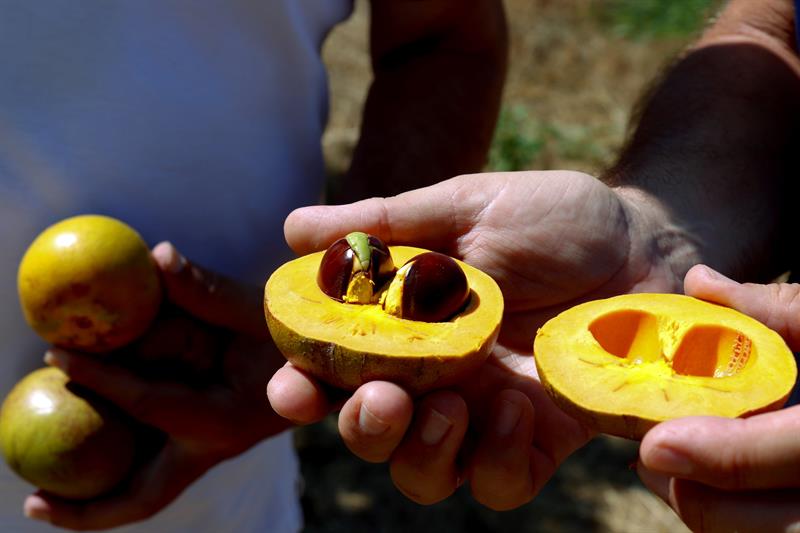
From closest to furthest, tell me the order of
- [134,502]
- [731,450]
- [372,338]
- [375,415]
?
[731,450], [375,415], [372,338], [134,502]

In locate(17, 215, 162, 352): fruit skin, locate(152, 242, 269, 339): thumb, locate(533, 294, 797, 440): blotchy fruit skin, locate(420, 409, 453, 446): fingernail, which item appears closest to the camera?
locate(533, 294, 797, 440): blotchy fruit skin

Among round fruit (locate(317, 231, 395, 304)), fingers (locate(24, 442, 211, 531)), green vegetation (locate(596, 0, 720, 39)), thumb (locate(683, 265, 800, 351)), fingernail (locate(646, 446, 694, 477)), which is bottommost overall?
green vegetation (locate(596, 0, 720, 39))

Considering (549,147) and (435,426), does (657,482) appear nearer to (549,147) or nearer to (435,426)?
(435,426)

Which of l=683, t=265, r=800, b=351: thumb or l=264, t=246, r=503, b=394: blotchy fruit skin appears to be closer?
l=264, t=246, r=503, b=394: blotchy fruit skin

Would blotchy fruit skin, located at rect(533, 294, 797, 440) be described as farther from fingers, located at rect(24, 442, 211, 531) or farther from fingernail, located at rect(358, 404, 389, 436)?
fingers, located at rect(24, 442, 211, 531)

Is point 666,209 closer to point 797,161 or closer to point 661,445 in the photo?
point 797,161

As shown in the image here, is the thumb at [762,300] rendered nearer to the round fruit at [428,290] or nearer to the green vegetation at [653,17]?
the round fruit at [428,290]

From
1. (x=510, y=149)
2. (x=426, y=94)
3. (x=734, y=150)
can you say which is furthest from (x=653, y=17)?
(x=734, y=150)

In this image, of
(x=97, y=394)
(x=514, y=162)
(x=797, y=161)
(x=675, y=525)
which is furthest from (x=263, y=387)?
(x=514, y=162)

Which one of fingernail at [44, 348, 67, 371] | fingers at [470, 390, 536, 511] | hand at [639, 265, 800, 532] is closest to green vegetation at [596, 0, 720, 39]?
fingers at [470, 390, 536, 511]
